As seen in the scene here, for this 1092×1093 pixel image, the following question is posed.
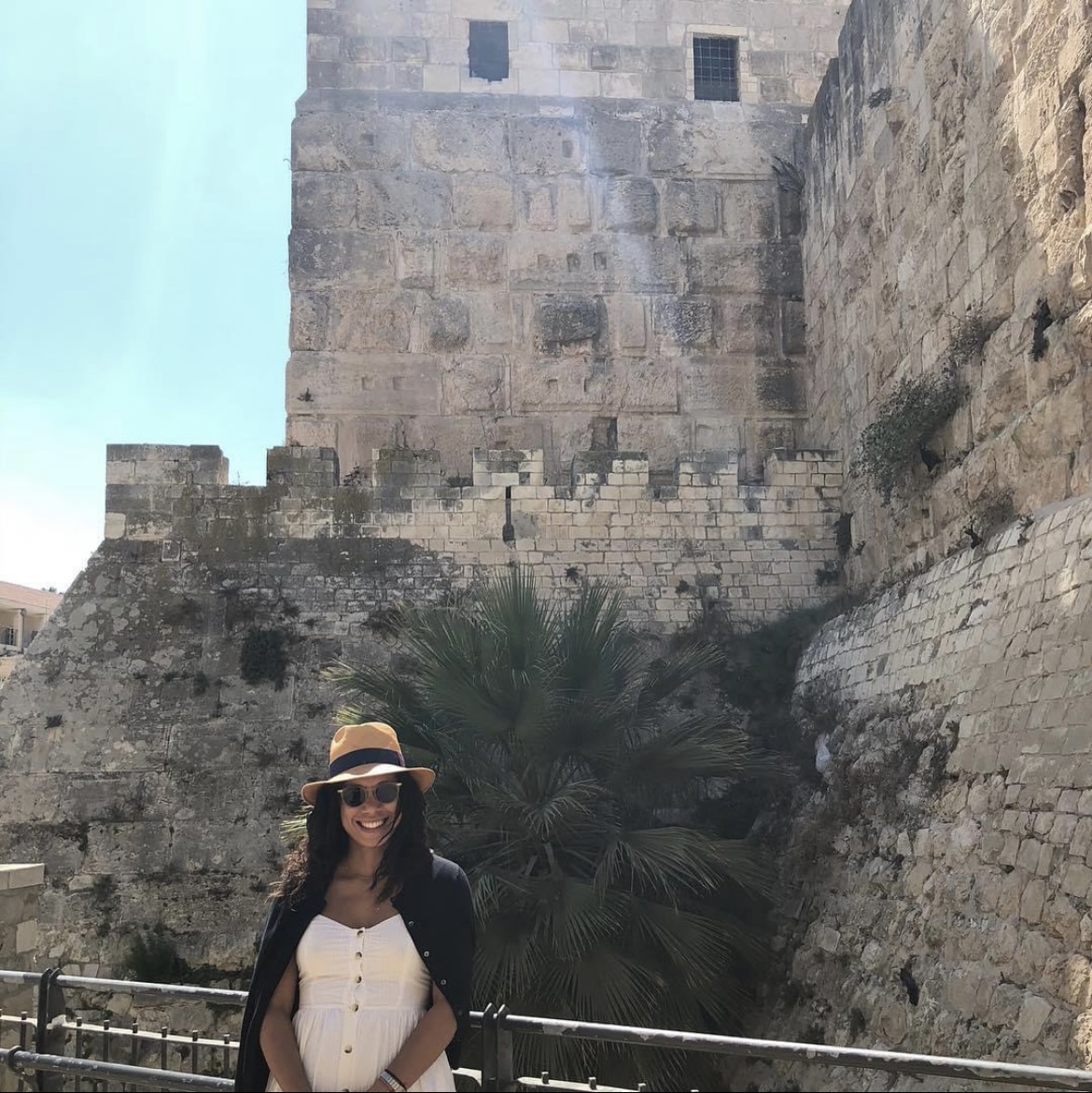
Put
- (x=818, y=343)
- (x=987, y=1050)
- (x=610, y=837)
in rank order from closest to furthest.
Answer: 1. (x=987, y=1050)
2. (x=610, y=837)
3. (x=818, y=343)

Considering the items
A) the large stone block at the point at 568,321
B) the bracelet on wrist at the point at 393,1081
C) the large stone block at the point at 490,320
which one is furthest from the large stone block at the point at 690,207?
the bracelet on wrist at the point at 393,1081

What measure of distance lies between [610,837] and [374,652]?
371 cm

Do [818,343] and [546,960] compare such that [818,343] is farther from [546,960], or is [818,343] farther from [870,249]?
[546,960]

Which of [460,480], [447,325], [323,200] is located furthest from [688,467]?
[323,200]

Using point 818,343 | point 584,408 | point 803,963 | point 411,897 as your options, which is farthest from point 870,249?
point 411,897

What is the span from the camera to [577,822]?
675 cm

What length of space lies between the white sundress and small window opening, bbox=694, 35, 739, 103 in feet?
41.8

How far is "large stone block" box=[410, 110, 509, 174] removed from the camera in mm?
12680

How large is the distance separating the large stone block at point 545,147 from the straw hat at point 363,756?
1077 cm

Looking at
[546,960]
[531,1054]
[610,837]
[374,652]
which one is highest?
[374,652]

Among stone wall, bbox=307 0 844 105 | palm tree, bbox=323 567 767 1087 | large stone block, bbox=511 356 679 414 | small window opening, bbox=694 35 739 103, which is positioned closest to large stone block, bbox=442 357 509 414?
large stone block, bbox=511 356 679 414

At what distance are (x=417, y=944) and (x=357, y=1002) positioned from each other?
20 centimetres

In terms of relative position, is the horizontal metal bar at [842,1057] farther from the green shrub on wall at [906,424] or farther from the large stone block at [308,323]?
the large stone block at [308,323]

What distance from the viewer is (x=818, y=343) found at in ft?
38.7
